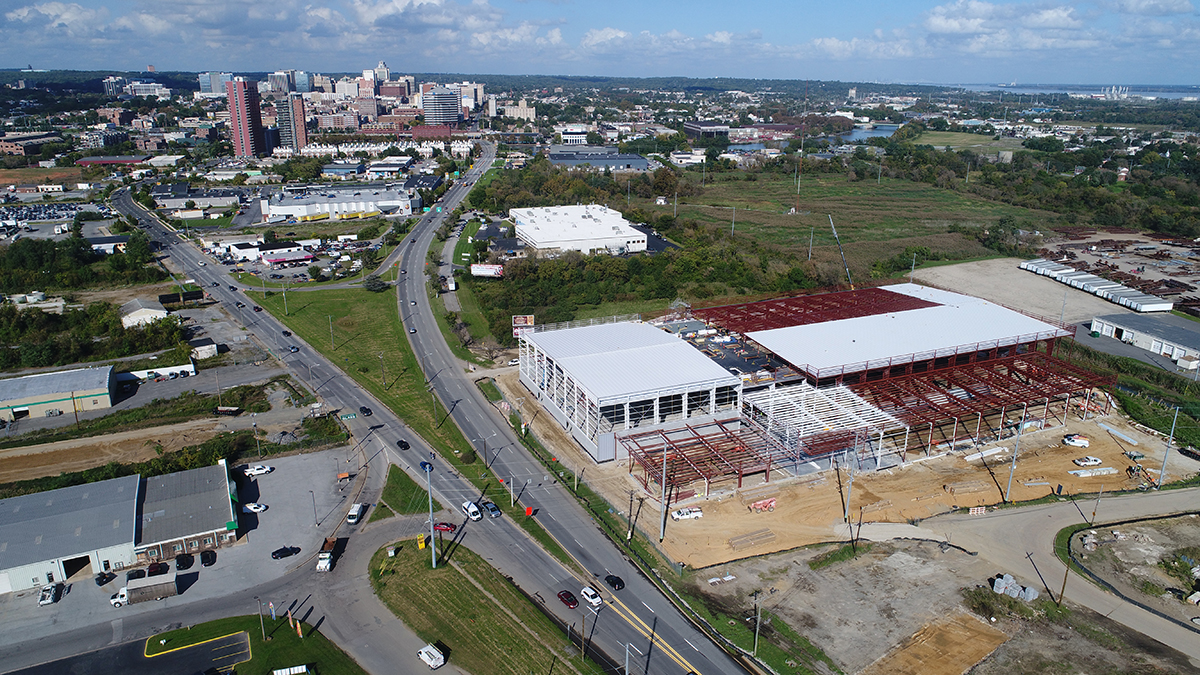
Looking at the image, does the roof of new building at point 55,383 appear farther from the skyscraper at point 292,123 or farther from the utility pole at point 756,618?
the skyscraper at point 292,123

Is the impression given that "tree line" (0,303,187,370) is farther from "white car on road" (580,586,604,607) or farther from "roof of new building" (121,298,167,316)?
"white car on road" (580,586,604,607)

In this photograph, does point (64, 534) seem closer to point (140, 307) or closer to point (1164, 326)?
point (140, 307)

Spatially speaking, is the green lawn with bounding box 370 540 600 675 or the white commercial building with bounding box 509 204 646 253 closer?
the green lawn with bounding box 370 540 600 675

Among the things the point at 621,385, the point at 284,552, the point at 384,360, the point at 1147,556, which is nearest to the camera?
the point at 284,552

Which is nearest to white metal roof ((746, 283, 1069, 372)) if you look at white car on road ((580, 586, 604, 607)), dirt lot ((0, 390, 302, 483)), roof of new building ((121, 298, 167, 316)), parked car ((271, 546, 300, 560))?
white car on road ((580, 586, 604, 607))

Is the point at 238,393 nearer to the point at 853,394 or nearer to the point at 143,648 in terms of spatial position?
the point at 143,648

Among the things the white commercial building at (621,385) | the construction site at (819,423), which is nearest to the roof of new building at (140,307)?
the construction site at (819,423)

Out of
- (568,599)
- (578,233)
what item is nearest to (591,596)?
(568,599)
